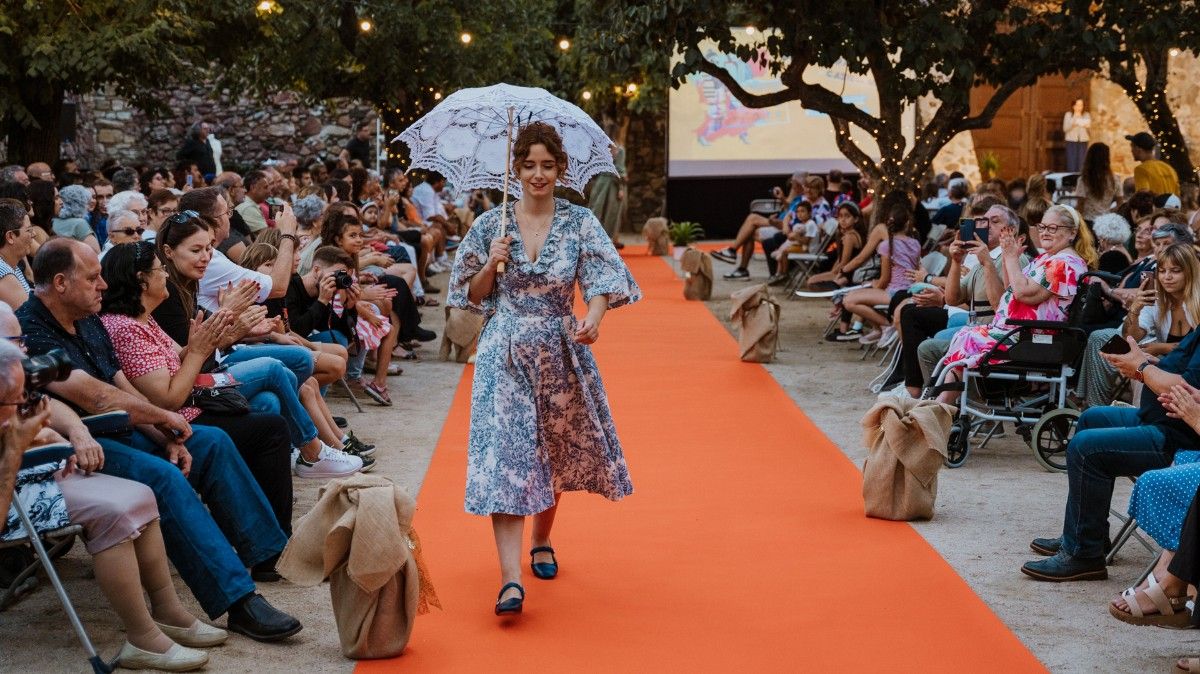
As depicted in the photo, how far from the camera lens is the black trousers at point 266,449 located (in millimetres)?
5117

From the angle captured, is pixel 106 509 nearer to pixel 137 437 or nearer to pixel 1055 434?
pixel 137 437

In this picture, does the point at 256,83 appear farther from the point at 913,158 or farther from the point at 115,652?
the point at 115,652

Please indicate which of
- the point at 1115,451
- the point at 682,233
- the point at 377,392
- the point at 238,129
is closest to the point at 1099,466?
the point at 1115,451

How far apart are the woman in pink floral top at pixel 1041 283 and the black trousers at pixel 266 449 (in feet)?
11.7

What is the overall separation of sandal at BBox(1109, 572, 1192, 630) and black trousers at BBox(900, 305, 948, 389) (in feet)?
12.8

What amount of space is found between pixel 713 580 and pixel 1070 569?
1.27 metres

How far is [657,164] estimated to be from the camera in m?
24.3

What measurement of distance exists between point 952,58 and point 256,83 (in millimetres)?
9887

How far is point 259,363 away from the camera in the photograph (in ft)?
19.7

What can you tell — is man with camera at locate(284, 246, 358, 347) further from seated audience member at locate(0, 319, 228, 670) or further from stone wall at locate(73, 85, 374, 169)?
stone wall at locate(73, 85, 374, 169)

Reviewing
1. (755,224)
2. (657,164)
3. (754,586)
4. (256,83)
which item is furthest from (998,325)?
(657,164)

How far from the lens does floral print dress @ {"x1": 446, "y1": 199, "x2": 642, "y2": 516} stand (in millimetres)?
4832

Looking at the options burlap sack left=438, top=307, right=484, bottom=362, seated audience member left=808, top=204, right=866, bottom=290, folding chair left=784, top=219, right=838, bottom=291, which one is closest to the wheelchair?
burlap sack left=438, top=307, right=484, bottom=362

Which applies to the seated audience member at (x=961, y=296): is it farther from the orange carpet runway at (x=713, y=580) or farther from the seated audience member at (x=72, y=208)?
the seated audience member at (x=72, y=208)
